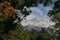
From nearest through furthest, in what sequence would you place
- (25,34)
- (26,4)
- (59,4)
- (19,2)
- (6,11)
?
(6,11) < (19,2) < (26,4) < (59,4) < (25,34)

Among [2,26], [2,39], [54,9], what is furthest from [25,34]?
[2,26]

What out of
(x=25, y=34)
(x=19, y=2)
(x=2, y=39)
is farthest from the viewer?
(x=25, y=34)

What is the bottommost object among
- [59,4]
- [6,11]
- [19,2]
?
[6,11]

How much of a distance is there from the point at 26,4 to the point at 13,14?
11.9 feet

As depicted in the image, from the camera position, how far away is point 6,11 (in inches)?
949

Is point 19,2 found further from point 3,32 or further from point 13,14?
point 3,32

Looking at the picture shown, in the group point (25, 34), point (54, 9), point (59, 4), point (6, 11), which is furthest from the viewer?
point (25, 34)

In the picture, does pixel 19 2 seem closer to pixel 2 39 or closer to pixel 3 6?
A: pixel 3 6

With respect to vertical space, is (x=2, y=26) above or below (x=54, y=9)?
below

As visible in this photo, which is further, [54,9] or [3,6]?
[54,9]

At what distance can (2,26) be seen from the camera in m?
27.2

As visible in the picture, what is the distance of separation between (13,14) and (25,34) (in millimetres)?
35077

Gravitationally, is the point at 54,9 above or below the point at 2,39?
above

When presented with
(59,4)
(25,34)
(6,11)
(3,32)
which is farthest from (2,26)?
(25,34)
